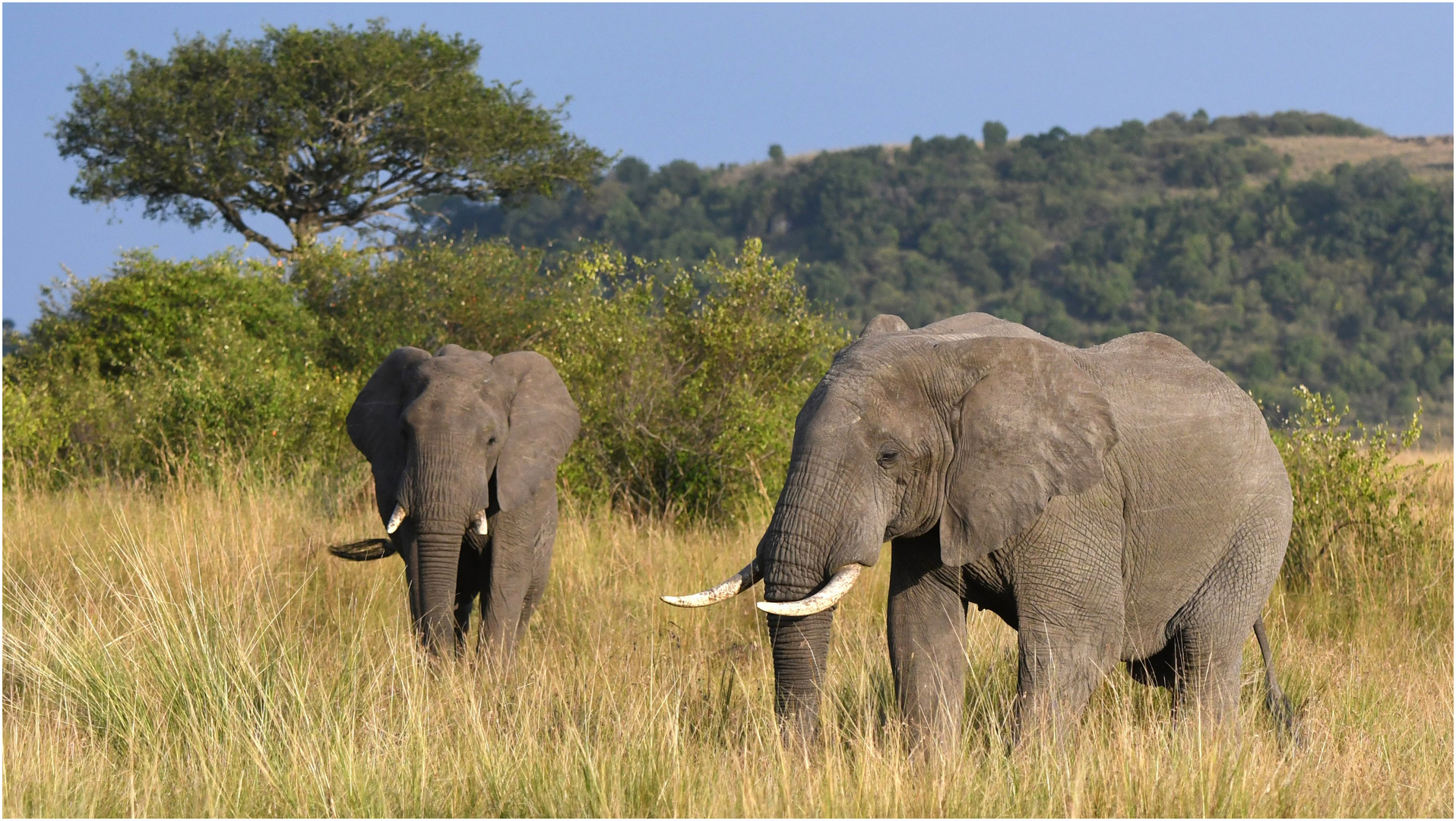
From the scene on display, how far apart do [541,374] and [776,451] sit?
529 cm

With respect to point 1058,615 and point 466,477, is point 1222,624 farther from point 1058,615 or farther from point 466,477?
point 466,477

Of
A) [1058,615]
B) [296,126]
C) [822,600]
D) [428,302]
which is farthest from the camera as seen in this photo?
[296,126]

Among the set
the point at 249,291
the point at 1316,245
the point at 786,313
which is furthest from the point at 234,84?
the point at 1316,245

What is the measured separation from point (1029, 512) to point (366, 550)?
4.72 meters

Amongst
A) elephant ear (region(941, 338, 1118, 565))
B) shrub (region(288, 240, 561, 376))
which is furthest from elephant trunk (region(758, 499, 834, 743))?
shrub (region(288, 240, 561, 376))

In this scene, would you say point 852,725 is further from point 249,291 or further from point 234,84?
point 234,84

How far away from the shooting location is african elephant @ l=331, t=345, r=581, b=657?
7230mm

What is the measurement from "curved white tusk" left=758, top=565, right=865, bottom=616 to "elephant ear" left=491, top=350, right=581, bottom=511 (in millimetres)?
3427

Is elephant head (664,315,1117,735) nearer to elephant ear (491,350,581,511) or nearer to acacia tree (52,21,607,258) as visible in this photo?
elephant ear (491,350,581,511)

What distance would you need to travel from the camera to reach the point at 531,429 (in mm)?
7785

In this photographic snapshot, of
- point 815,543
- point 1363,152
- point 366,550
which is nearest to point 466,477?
point 366,550

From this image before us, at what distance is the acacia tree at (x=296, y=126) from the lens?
2470 cm

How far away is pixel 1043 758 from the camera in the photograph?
14.7 feet

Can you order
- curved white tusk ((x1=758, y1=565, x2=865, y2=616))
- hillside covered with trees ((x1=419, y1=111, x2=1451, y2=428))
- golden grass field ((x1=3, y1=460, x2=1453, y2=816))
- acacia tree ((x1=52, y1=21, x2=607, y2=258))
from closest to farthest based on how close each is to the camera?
curved white tusk ((x1=758, y1=565, x2=865, y2=616)), golden grass field ((x1=3, y1=460, x2=1453, y2=816)), acacia tree ((x1=52, y1=21, x2=607, y2=258)), hillside covered with trees ((x1=419, y1=111, x2=1451, y2=428))
